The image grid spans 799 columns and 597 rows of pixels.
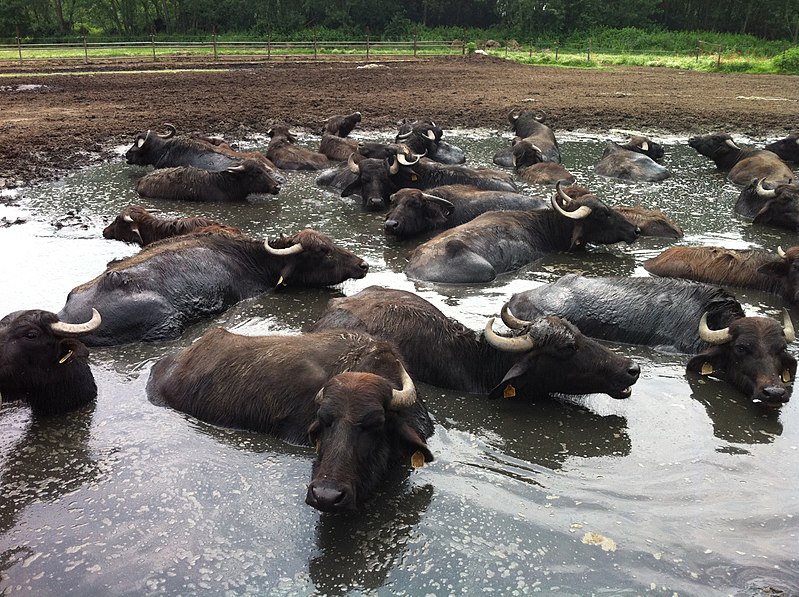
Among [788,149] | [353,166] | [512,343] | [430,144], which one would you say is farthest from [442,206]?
[788,149]

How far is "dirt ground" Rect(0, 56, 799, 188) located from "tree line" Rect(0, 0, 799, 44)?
33904mm

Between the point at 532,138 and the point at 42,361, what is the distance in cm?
1210

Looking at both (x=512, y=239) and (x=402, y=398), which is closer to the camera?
(x=402, y=398)

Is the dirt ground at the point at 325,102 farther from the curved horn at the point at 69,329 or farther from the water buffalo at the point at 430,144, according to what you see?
the curved horn at the point at 69,329

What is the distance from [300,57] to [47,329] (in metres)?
37.0

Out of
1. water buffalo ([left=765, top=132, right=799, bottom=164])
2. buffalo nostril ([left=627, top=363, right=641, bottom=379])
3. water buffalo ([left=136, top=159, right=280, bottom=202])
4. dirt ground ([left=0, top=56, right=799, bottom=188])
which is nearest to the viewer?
buffalo nostril ([left=627, top=363, right=641, bottom=379])

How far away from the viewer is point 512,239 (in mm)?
8773

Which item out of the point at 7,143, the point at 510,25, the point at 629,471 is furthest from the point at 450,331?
the point at 510,25

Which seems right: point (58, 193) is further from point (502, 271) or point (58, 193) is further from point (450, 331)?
point (450, 331)

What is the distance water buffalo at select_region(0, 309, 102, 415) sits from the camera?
16.1 feet

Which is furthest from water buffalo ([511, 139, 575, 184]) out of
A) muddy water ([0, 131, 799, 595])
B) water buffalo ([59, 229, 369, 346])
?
muddy water ([0, 131, 799, 595])

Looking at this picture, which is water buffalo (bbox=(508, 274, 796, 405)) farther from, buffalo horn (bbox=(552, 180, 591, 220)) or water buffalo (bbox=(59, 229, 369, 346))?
water buffalo (bbox=(59, 229, 369, 346))

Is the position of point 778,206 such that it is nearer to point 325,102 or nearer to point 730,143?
point 730,143

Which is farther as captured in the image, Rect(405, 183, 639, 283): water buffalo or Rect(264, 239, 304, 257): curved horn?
Rect(405, 183, 639, 283): water buffalo
